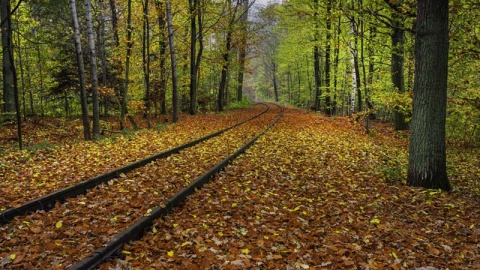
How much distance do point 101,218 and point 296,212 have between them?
3.27m

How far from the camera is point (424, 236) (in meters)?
4.94

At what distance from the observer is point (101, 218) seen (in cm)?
512

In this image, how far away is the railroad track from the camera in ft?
13.2

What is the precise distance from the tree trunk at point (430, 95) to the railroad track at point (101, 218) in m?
4.51

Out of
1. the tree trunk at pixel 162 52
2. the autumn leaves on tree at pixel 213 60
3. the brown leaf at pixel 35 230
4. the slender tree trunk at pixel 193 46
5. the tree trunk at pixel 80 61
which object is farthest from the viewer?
the slender tree trunk at pixel 193 46

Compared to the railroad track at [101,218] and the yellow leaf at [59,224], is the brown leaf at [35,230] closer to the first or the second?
the railroad track at [101,218]

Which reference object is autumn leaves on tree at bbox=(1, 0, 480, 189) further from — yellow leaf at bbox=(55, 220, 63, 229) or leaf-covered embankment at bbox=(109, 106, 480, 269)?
yellow leaf at bbox=(55, 220, 63, 229)

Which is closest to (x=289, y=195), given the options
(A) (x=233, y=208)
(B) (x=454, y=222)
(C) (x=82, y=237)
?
(A) (x=233, y=208)

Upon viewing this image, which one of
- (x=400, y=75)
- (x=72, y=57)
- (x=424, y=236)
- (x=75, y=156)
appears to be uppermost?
(x=72, y=57)

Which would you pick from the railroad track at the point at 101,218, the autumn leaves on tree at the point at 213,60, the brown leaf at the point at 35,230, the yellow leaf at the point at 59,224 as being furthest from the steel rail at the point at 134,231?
the autumn leaves on tree at the point at 213,60

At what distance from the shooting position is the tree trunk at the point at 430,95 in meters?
6.48

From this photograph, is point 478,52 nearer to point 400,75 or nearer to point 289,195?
point 400,75

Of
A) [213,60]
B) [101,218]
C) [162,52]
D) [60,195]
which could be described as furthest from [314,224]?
[213,60]

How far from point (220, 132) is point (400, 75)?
8.53m
